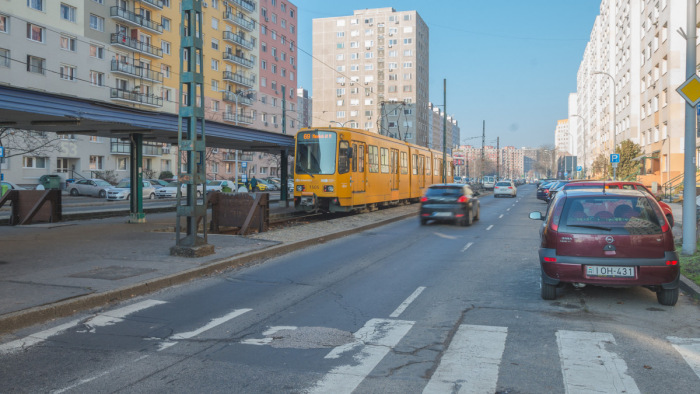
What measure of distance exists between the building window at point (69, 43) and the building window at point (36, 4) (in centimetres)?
268

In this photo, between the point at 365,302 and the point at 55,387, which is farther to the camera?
the point at 365,302

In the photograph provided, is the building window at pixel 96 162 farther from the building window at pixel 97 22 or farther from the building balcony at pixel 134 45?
the building window at pixel 97 22

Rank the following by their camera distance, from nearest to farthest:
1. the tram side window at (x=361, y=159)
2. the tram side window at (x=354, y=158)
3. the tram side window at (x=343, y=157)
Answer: the tram side window at (x=343, y=157) < the tram side window at (x=354, y=158) < the tram side window at (x=361, y=159)

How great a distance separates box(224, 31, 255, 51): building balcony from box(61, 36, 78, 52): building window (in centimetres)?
2250

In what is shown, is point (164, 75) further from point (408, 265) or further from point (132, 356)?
point (132, 356)

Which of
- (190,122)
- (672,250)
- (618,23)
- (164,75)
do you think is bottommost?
(672,250)

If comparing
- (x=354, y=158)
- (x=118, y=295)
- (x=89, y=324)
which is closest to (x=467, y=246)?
(x=118, y=295)

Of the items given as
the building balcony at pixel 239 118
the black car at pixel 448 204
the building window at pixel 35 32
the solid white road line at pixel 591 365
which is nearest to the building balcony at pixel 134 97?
the building window at pixel 35 32

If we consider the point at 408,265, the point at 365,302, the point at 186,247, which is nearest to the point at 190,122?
the point at 186,247

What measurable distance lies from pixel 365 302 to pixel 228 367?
2937 mm

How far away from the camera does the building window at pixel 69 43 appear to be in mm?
45075

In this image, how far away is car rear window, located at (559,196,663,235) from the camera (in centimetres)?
688

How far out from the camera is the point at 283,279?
30.2 feet

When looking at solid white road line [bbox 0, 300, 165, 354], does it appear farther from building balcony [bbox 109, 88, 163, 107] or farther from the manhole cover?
building balcony [bbox 109, 88, 163, 107]
